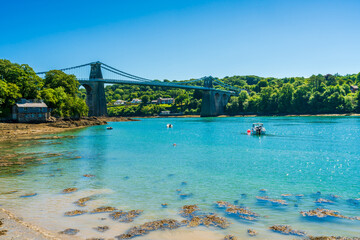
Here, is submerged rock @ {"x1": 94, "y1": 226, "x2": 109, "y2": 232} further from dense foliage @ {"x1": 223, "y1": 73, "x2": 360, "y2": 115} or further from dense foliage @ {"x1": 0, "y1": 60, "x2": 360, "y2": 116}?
dense foliage @ {"x1": 223, "y1": 73, "x2": 360, "y2": 115}

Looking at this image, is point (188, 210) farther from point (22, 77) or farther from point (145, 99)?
point (145, 99)

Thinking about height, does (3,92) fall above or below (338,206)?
above

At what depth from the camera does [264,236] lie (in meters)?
8.26

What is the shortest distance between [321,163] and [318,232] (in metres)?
13.7

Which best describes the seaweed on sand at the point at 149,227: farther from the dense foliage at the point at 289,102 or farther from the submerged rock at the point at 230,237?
the dense foliage at the point at 289,102

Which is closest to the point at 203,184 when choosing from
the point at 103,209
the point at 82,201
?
the point at 103,209

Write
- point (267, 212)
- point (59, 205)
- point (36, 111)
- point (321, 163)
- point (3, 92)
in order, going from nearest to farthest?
point (267, 212), point (59, 205), point (321, 163), point (3, 92), point (36, 111)

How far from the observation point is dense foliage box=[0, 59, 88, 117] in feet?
172

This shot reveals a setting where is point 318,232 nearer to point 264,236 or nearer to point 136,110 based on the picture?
point 264,236

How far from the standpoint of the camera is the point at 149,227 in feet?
29.4

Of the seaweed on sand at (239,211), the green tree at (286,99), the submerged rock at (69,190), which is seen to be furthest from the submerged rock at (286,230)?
the green tree at (286,99)

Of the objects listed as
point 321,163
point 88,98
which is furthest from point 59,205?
point 88,98

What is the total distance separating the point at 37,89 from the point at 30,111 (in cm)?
722

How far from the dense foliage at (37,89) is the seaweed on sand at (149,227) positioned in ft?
162
